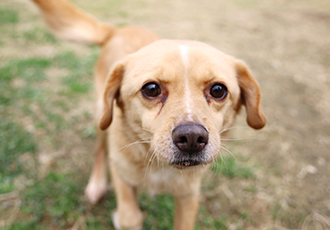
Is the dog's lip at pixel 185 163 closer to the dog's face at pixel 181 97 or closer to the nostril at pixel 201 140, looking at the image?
the dog's face at pixel 181 97

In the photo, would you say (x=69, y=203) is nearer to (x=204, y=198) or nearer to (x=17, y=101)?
(x=204, y=198)

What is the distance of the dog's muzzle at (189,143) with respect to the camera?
5.36ft

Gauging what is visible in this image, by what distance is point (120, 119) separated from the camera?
2367mm

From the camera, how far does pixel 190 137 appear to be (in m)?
1.64

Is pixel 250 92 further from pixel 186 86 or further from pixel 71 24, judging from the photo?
pixel 71 24

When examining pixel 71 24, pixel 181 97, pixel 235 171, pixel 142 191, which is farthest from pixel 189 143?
pixel 71 24

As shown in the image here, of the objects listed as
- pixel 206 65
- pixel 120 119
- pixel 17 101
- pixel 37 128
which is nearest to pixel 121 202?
pixel 120 119

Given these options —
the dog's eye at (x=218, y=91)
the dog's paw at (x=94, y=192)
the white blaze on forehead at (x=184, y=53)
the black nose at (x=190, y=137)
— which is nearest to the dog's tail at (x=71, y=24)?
the white blaze on forehead at (x=184, y=53)

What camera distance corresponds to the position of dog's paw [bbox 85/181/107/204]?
9.63ft

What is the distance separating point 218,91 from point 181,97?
0.34m

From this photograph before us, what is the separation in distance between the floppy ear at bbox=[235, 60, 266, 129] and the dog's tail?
180cm

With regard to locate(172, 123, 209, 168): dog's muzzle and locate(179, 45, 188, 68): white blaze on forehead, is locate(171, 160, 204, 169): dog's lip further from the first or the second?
locate(179, 45, 188, 68): white blaze on forehead

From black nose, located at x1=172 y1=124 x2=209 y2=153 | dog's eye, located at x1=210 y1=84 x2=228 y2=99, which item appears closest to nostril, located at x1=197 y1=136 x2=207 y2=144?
black nose, located at x1=172 y1=124 x2=209 y2=153

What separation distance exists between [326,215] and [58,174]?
3111mm
